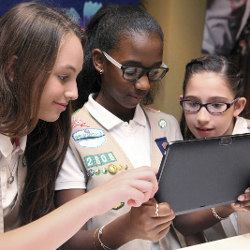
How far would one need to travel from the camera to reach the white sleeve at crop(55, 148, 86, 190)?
1.03 meters

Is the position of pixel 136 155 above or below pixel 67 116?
below

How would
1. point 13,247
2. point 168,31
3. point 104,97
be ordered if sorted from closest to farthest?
point 13,247
point 104,97
point 168,31

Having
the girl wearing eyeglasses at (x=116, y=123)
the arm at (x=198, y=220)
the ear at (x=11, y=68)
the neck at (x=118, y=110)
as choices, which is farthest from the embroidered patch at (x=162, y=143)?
the ear at (x=11, y=68)

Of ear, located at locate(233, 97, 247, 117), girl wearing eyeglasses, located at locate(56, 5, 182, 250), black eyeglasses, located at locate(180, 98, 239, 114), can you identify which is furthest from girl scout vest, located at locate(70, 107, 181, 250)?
ear, located at locate(233, 97, 247, 117)

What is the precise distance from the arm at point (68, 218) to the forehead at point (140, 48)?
488mm

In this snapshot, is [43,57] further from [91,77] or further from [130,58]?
[91,77]

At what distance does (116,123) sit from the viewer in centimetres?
118

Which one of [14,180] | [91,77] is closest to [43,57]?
[14,180]

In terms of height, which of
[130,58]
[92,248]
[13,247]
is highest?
[130,58]

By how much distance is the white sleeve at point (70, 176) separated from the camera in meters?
1.03

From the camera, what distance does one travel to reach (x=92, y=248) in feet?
3.26

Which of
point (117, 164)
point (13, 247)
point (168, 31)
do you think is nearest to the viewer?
point (13, 247)

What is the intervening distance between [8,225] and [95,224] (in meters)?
0.26

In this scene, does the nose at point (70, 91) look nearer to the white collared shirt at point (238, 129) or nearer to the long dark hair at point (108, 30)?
the long dark hair at point (108, 30)
